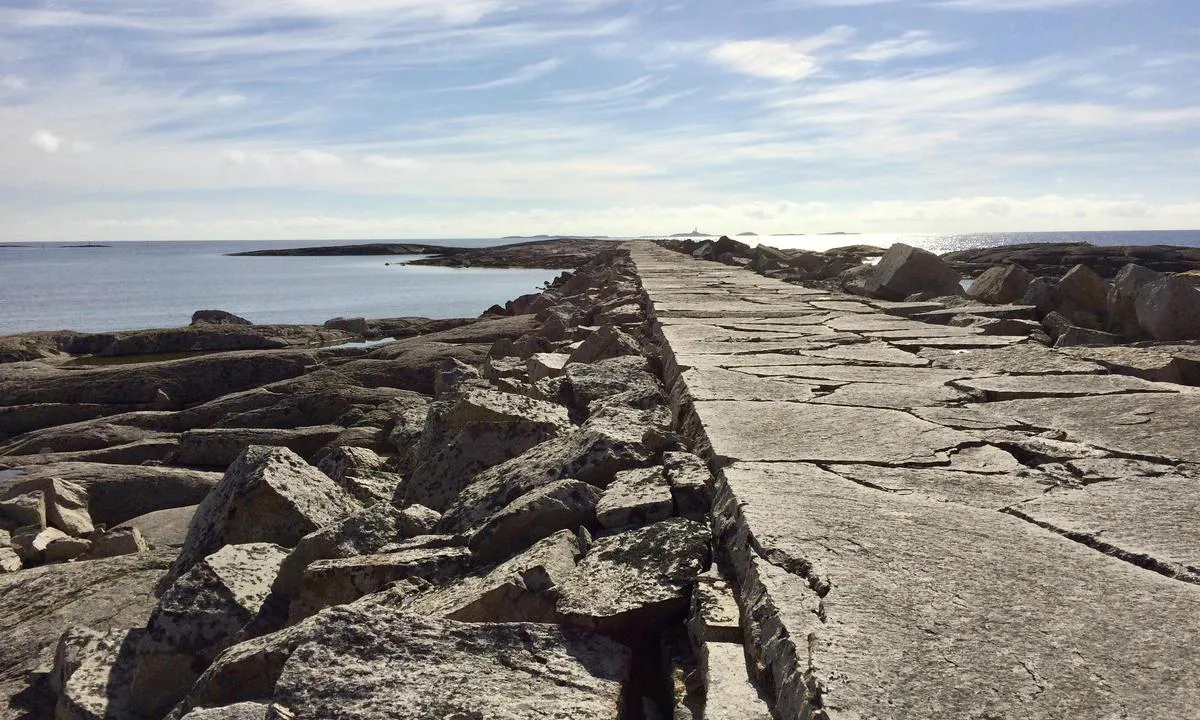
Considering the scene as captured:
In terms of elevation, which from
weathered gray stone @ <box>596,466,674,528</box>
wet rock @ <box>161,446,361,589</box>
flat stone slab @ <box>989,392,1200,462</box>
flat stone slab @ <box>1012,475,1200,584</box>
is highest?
flat stone slab @ <box>989,392,1200,462</box>

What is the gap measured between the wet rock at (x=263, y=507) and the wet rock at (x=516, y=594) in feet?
3.68

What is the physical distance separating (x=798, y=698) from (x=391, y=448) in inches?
196

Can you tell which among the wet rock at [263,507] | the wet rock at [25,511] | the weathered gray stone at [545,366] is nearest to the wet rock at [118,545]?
the wet rock at [25,511]

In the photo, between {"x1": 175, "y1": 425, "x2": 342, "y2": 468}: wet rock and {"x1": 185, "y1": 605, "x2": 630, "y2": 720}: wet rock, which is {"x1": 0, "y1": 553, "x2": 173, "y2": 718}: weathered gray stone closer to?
{"x1": 185, "y1": 605, "x2": 630, "y2": 720}: wet rock

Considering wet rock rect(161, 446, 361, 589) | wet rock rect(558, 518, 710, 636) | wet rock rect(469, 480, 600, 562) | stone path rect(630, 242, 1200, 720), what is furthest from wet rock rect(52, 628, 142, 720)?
stone path rect(630, 242, 1200, 720)

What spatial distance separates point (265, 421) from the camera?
7.93m

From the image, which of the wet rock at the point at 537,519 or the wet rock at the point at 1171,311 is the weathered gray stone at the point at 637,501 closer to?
the wet rock at the point at 537,519

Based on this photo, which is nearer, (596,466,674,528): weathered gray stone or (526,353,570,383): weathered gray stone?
(596,466,674,528): weathered gray stone

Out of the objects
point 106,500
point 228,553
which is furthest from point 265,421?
point 228,553

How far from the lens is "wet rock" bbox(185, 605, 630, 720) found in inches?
67.2

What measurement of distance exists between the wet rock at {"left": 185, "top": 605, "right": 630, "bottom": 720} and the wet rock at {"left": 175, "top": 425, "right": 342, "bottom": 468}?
515 centimetres

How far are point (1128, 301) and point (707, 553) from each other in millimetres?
5078

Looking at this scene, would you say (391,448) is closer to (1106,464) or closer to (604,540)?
(604,540)

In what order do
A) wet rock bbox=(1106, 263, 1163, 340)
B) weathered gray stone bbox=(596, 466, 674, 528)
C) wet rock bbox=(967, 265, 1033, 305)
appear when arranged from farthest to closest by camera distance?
wet rock bbox=(967, 265, 1033, 305)
wet rock bbox=(1106, 263, 1163, 340)
weathered gray stone bbox=(596, 466, 674, 528)
